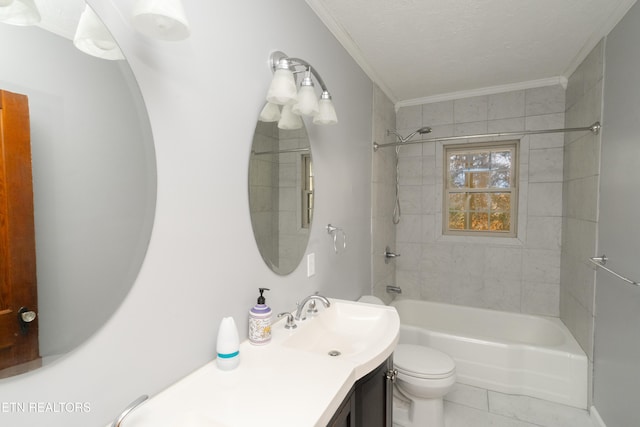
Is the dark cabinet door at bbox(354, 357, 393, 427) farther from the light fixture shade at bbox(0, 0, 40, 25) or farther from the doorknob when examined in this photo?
the light fixture shade at bbox(0, 0, 40, 25)

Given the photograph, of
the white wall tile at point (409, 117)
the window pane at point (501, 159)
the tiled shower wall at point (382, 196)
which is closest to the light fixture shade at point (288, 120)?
the tiled shower wall at point (382, 196)

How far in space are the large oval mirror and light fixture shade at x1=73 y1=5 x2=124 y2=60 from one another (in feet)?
0.05

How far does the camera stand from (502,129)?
9.57ft

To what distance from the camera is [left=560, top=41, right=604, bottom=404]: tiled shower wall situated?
203 cm

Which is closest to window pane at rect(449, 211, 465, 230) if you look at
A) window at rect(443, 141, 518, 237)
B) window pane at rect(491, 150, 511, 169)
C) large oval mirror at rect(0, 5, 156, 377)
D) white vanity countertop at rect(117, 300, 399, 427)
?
window at rect(443, 141, 518, 237)

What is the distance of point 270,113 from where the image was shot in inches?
50.5

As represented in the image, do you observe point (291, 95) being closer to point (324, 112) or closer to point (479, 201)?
point (324, 112)

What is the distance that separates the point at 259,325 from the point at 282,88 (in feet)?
2.95

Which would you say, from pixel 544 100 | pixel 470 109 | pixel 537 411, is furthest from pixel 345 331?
pixel 544 100

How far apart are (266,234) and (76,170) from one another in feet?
2.40

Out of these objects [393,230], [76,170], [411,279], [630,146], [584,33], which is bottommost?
[411,279]

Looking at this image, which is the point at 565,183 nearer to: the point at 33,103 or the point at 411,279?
the point at 411,279

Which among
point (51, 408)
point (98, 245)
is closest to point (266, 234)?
point (98, 245)

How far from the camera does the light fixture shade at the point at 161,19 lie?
0.67 m
